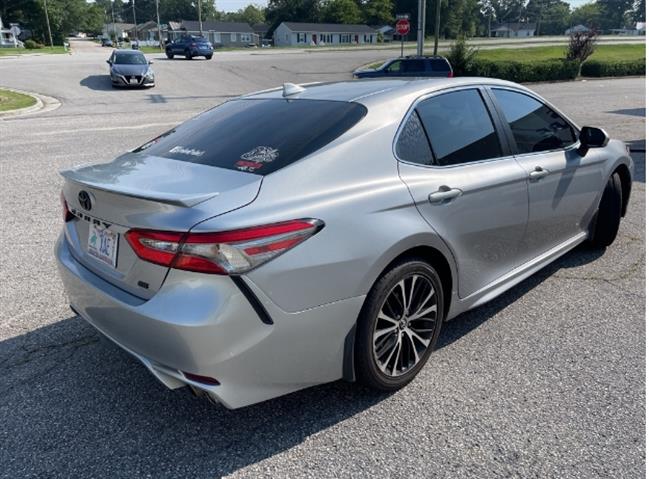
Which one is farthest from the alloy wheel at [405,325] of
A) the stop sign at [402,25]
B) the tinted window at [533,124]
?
the stop sign at [402,25]

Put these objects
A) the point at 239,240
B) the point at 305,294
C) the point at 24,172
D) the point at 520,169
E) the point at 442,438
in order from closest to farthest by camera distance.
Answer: the point at 239,240
the point at 305,294
the point at 442,438
the point at 520,169
the point at 24,172

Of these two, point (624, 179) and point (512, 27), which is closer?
point (624, 179)

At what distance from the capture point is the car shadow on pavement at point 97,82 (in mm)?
21697

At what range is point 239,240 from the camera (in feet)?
7.18

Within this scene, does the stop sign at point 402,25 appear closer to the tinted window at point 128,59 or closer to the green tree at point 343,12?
the tinted window at point 128,59

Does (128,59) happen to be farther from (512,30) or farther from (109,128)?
(512,30)

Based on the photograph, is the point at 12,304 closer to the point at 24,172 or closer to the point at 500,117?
the point at 500,117

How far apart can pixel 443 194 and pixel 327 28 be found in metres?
95.4

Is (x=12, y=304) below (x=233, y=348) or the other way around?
below

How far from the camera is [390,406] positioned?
2824 mm

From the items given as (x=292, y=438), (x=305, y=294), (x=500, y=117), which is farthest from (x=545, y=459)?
(x=500, y=117)

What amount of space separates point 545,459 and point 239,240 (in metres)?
1.71

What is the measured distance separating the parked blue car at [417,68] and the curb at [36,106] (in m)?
10.7

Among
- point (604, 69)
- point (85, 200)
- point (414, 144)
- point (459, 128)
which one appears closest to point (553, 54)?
point (604, 69)
